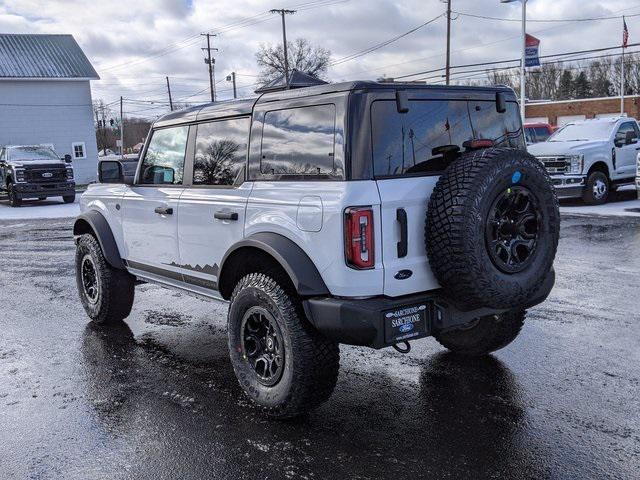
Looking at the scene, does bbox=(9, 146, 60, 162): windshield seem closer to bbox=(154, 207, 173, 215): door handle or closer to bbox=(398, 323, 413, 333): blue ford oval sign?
bbox=(154, 207, 173, 215): door handle

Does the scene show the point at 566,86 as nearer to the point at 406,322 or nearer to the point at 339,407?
the point at 339,407

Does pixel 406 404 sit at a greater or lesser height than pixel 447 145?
lesser

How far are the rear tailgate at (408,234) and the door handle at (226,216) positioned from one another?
3.71 feet

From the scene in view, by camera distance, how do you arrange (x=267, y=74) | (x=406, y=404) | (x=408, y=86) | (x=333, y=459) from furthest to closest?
(x=267, y=74)
(x=406, y=404)
(x=408, y=86)
(x=333, y=459)

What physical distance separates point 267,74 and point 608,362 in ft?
221

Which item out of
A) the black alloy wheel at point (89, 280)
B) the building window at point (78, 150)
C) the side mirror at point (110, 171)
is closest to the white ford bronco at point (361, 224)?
the side mirror at point (110, 171)

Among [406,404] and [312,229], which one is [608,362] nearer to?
[406,404]

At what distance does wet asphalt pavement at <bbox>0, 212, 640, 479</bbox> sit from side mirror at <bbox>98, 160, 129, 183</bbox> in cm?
149

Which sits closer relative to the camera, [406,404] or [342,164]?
[342,164]

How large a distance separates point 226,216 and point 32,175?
18.8 meters

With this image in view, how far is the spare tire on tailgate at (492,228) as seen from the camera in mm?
3422

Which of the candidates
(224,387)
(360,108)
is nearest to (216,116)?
(360,108)

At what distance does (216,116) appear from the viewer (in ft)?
15.1

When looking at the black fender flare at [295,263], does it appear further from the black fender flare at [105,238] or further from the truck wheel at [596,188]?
the truck wheel at [596,188]
